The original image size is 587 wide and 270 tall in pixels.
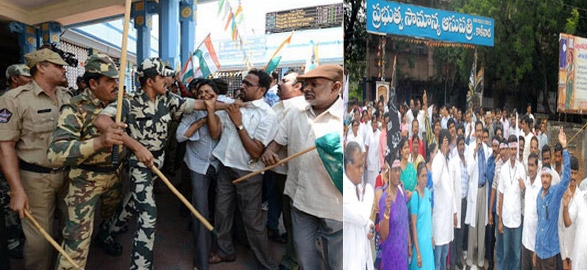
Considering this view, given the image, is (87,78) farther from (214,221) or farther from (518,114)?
(518,114)

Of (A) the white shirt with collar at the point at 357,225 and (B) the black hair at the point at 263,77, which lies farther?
(B) the black hair at the point at 263,77

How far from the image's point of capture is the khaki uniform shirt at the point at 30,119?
200cm

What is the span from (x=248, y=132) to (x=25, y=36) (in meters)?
0.99

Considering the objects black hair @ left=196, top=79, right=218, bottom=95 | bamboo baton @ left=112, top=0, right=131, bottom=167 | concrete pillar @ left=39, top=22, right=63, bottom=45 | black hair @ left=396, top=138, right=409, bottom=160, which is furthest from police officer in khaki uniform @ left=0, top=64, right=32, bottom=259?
black hair @ left=396, top=138, right=409, bottom=160

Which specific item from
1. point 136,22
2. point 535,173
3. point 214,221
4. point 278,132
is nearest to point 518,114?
point 535,173

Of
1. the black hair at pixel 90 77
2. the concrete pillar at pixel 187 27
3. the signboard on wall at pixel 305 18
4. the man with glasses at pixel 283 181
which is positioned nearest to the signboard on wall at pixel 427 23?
the signboard on wall at pixel 305 18

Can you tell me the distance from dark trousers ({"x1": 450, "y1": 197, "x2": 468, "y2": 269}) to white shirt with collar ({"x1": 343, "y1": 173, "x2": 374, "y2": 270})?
478 mm

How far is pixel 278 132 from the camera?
2045 mm

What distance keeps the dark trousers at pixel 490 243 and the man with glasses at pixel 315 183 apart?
670 millimetres

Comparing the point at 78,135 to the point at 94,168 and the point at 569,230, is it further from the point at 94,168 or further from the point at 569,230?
the point at 569,230

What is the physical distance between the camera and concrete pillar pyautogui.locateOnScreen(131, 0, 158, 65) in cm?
186

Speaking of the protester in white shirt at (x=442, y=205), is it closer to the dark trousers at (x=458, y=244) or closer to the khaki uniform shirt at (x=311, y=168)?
the dark trousers at (x=458, y=244)

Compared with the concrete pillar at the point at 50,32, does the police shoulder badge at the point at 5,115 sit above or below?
below

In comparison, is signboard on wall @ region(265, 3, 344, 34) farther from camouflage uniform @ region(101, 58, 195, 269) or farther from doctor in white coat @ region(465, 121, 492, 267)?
doctor in white coat @ region(465, 121, 492, 267)
